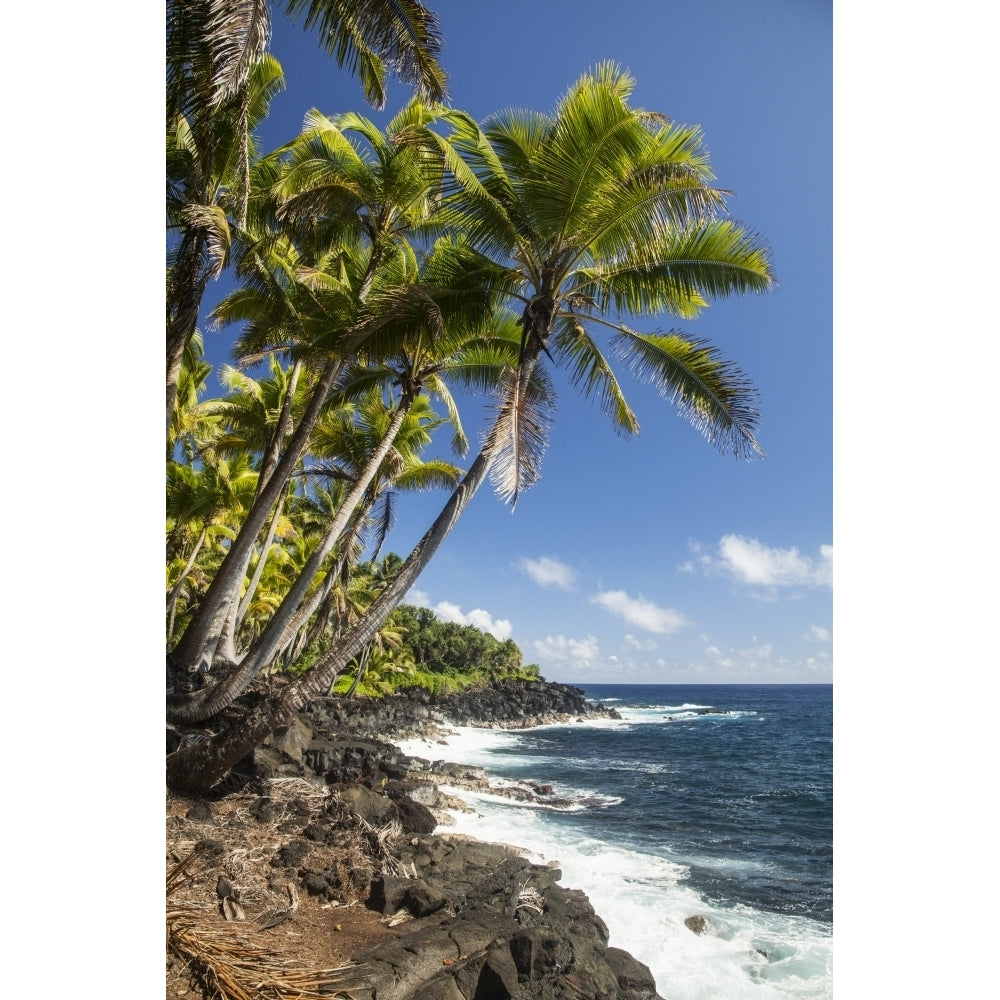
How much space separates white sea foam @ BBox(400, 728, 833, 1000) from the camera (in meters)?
2.78

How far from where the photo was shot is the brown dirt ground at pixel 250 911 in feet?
6.85

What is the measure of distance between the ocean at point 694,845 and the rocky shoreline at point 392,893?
Answer: 445 mm

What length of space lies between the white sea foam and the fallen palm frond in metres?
1.39

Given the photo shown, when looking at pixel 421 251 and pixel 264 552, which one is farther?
pixel 264 552

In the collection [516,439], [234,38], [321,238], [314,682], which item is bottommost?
[314,682]

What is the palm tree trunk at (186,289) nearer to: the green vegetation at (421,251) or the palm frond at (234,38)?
the green vegetation at (421,251)

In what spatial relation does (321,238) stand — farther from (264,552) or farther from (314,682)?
(314,682)

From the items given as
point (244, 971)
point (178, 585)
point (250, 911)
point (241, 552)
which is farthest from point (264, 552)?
point (244, 971)

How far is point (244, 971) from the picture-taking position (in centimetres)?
204

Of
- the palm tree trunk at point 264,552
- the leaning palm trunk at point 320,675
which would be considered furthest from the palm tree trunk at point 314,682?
the palm tree trunk at point 264,552

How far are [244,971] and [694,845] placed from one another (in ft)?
14.0

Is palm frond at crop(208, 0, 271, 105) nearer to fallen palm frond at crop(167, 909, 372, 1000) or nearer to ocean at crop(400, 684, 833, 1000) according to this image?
fallen palm frond at crop(167, 909, 372, 1000)
